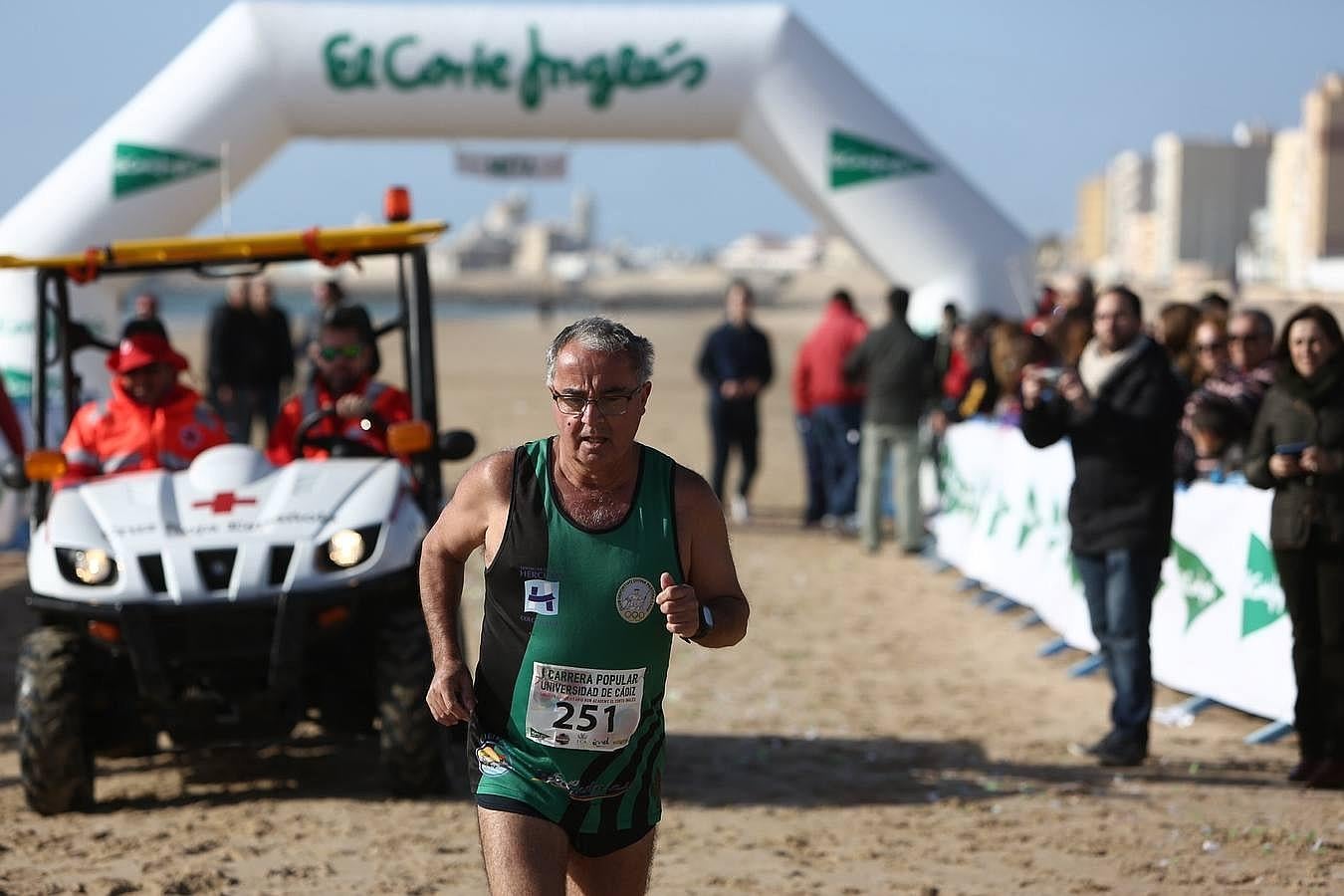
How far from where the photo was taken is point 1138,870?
18.4ft

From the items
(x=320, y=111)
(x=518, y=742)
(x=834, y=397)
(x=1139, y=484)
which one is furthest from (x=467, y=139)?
(x=518, y=742)

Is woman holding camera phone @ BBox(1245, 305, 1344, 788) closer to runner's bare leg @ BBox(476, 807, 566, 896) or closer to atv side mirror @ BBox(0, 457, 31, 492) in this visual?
runner's bare leg @ BBox(476, 807, 566, 896)

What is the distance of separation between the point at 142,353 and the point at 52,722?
1.52 metres

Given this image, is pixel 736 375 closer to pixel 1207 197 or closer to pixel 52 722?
pixel 52 722

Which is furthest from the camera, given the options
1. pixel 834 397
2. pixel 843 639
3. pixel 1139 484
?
pixel 834 397

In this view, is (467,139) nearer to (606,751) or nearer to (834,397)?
(834,397)

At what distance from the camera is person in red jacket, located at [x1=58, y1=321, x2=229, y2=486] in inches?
267

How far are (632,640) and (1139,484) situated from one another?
3.73 m

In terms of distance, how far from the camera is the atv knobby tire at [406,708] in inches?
240

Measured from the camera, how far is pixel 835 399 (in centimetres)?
1357

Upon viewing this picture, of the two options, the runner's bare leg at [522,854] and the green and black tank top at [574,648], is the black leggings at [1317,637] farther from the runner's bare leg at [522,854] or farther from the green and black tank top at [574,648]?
the runner's bare leg at [522,854]

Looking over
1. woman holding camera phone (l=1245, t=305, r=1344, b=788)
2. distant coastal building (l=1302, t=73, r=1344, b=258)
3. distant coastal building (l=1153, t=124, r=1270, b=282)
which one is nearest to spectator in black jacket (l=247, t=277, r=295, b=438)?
woman holding camera phone (l=1245, t=305, r=1344, b=788)

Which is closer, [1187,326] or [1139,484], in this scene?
[1139,484]

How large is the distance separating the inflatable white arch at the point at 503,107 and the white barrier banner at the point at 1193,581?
4.39 m
